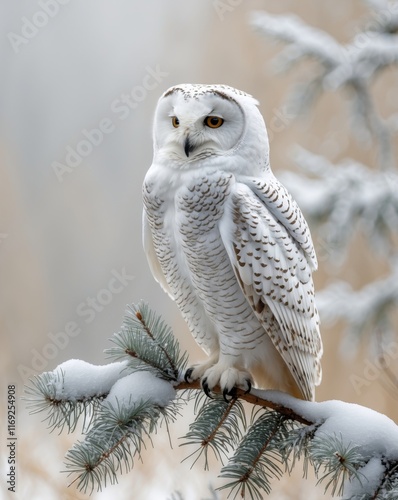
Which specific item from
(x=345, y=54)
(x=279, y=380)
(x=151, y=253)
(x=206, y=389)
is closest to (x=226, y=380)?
(x=206, y=389)

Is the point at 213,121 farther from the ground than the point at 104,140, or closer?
closer

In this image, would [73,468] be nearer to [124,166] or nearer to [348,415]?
[348,415]

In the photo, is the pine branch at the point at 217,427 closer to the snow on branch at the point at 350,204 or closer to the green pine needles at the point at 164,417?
the green pine needles at the point at 164,417

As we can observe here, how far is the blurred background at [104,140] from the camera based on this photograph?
2.81 metres

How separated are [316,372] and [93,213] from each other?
2.34 metres

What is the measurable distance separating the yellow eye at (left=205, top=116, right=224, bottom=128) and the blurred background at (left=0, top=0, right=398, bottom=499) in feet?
5.72

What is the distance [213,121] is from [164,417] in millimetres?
402

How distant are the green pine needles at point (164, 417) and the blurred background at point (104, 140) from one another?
181cm

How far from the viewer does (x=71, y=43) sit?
3107 mm

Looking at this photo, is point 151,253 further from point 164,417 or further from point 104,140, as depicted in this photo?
point 104,140

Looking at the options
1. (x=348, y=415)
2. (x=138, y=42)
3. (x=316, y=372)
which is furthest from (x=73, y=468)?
(x=138, y=42)

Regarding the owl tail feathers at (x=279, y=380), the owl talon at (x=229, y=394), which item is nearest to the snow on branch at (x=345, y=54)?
the owl tail feathers at (x=279, y=380)

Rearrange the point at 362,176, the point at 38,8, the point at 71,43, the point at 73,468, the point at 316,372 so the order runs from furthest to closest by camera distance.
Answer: the point at 71,43 < the point at 38,8 < the point at 362,176 < the point at 316,372 < the point at 73,468

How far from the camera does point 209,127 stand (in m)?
0.91
